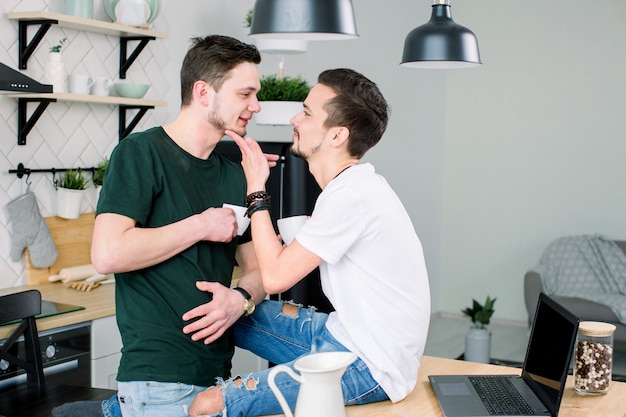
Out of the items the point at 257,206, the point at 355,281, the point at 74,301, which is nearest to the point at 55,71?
the point at 74,301

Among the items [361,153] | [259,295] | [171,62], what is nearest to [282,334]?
[259,295]

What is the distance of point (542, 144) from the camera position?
21.2ft

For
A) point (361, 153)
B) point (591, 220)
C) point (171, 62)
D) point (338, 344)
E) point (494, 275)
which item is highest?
point (171, 62)

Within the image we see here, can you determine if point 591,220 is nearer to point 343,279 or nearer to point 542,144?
point 542,144

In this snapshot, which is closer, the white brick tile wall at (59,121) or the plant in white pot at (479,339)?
the white brick tile wall at (59,121)

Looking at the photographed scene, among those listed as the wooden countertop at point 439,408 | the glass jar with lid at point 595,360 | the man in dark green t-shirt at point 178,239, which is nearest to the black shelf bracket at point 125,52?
the man in dark green t-shirt at point 178,239

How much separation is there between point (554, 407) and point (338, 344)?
504mm

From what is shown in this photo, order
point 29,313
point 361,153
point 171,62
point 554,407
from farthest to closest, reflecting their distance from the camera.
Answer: point 171,62
point 29,313
point 361,153
point 554,407

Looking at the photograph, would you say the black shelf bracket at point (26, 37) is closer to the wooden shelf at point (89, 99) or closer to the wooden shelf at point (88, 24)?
the wooden shelf at point (88, 24)

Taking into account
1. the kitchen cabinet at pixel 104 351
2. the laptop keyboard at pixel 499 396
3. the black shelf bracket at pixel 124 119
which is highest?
the black shelf bracket at pixel 124 119

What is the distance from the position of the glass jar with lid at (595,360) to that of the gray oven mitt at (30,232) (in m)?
2.20

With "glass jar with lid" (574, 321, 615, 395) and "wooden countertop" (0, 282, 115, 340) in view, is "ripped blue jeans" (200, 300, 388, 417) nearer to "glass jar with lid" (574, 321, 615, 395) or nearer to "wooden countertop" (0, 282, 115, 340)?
"glass jar with lid" (574, 321, 615, 395)

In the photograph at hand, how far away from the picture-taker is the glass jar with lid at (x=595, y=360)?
2.03 meters

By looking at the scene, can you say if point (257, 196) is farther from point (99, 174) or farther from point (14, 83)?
point (99, 174)
